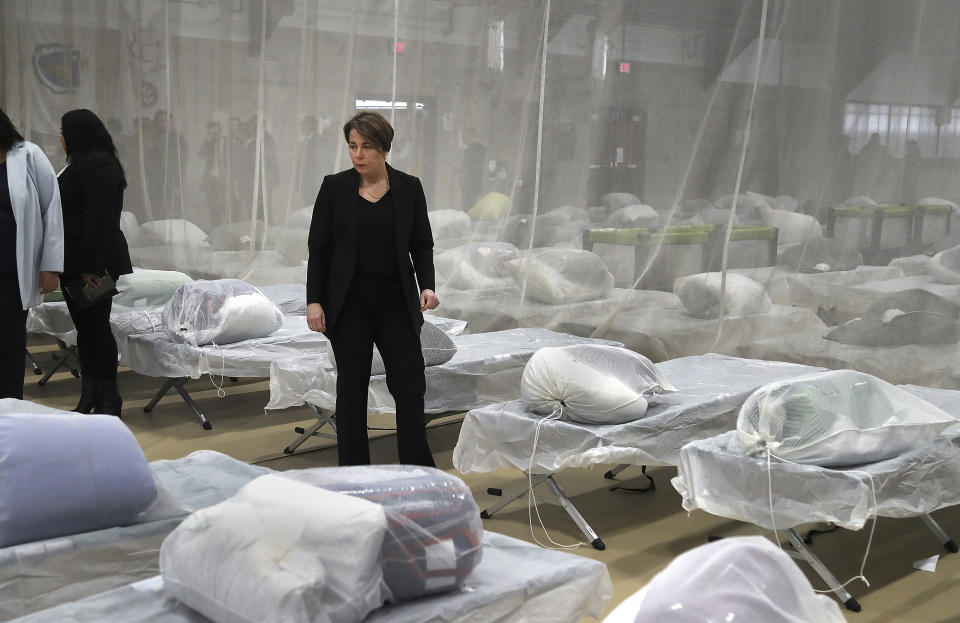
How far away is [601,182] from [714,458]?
2.34 metres

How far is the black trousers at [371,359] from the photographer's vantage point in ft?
9.83

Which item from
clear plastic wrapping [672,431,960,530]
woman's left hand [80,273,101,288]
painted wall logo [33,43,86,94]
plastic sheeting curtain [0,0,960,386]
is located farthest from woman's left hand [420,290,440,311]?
painted wall logo [33,43,86,94]

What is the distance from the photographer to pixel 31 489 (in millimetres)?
1853

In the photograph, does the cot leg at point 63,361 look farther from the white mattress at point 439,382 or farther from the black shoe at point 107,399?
the white mattress at point 439,382

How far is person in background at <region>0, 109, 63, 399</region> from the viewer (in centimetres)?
321

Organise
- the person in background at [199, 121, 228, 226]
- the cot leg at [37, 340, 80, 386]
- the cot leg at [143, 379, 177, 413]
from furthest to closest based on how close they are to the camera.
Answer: the person in background at [199, 121, 228, 226]
the cot leg at [37, 340, 80, 386]
the cot leg at [143, 379, 177, 413]

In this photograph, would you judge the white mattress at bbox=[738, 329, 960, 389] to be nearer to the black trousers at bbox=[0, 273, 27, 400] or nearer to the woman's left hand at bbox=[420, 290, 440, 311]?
the woman's left hand at bbox=[420, 290, 440, 311]

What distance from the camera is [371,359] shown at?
10.1 feet

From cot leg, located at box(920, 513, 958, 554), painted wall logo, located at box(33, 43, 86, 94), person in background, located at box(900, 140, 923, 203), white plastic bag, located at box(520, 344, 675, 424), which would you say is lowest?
cot leg, located at box(920, 513, 958, 554)

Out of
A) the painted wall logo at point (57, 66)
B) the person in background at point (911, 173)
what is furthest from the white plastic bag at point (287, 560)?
the painted wall logo at point (57, 66)

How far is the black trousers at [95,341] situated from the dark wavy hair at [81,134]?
0.54 metres

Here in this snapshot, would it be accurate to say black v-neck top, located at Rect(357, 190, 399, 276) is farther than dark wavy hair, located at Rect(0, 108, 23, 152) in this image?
No

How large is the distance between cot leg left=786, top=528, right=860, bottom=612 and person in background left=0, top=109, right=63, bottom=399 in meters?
2.33

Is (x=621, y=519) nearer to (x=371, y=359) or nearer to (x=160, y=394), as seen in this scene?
(x=371, y=359)
